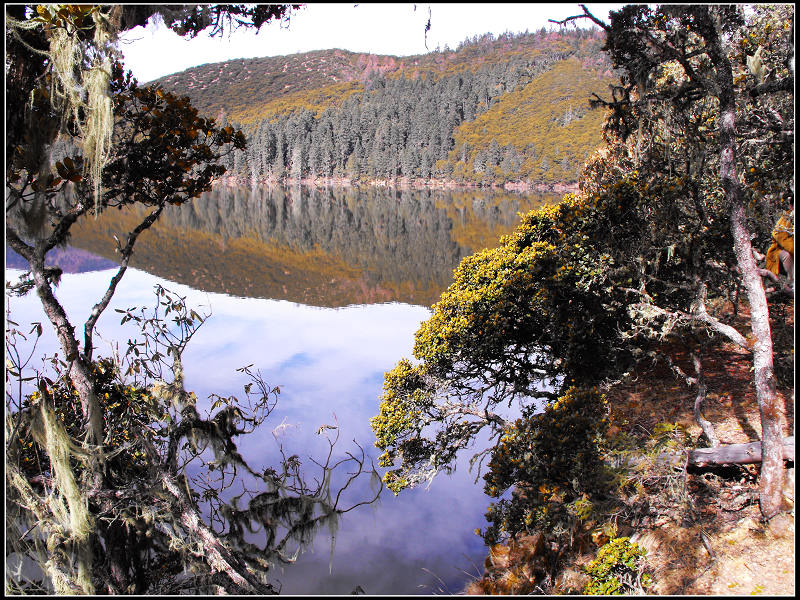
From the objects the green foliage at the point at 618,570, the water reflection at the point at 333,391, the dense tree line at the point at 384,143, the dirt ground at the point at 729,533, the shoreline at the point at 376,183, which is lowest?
the water reflection at the point at 333,391

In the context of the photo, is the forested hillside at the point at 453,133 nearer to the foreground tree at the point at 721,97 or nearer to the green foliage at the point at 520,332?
the green foliage at the point at 520,332

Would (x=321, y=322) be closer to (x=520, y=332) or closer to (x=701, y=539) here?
(x=520, y=332)

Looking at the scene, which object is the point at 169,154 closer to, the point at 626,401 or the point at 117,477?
the point at 117,477

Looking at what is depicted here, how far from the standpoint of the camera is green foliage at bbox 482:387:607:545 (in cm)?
704

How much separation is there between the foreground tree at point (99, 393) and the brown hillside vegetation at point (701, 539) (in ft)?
12.6

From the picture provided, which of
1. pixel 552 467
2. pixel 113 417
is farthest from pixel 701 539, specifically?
pixel 113 417

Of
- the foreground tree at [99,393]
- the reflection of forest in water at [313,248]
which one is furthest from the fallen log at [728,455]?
the reflection of forest in water at [313,248]

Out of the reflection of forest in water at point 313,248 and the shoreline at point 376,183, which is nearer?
the reflection of forest in water at point 313,248

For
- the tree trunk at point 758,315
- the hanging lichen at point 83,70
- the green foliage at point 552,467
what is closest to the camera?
the hanging lichen at point 83,70

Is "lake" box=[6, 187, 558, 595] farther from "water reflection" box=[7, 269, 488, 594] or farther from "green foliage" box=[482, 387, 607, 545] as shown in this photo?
"green foliage" box=[482, 387, 607, 545]

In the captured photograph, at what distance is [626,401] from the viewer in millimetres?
11914

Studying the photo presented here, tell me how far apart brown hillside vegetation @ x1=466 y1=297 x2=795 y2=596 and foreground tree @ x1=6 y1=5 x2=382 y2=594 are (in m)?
3.85

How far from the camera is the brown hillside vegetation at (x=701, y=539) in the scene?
579cm

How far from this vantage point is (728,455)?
6.97 m
